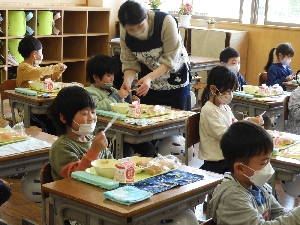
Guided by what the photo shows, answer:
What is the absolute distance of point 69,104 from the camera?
269 centimetres

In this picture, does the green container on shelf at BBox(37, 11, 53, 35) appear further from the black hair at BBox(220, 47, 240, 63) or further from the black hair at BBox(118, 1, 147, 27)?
the black hair at BBox(118, 1, 147, 27)

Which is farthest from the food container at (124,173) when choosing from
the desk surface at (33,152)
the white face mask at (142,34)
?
the white face mask at (142,34)

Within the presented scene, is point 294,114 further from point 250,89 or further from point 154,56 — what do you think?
point 154,56

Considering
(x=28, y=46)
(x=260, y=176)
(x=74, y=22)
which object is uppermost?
(x=74, y=22)

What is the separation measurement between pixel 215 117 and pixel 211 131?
0.09m

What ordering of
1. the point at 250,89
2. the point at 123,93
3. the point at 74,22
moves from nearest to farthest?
the point at 123,93 → the point at 250,89 → the point at 74,22

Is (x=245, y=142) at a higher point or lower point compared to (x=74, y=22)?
lower

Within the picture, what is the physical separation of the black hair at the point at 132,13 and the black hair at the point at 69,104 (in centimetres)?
102

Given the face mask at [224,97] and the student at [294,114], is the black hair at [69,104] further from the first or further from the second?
the student at [294,114]

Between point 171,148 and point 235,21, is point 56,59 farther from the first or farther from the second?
point 171,148

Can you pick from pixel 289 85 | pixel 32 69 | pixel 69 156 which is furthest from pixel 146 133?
pixel 289 85

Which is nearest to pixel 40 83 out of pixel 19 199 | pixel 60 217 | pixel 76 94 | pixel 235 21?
pixel 19 199

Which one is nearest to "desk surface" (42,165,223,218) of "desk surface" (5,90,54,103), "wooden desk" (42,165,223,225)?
"wooden desk" (42,165,223,225)

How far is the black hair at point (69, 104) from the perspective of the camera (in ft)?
8.83
